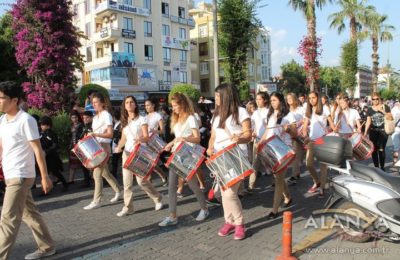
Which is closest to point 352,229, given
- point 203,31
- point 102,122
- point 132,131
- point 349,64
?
point 132,131

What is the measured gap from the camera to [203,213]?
5734mm

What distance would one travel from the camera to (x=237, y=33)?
67.9 ft

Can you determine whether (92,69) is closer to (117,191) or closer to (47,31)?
(47,31)

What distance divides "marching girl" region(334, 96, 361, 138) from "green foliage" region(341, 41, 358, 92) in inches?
948

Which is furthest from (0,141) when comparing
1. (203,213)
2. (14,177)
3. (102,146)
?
(203,213)

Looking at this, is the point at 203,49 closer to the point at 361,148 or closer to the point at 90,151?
the point at 361,148

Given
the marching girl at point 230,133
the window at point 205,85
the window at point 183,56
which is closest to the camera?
the marching girl at point 230,133

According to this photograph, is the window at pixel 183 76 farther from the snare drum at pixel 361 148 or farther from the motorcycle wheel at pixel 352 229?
the motorcycle wheel at pixel 352 229

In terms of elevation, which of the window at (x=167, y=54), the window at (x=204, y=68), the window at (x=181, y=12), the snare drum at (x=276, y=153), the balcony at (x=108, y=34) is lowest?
the snare drum at (x=276, y=153)

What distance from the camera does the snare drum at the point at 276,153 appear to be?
5168 mm

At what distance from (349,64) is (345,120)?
25570mm

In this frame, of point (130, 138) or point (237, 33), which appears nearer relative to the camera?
point (130, 138)

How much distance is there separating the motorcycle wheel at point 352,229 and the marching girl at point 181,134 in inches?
74.2

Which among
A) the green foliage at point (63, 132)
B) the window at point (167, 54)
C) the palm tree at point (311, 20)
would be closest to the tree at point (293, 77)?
the window at point (167, 54)
